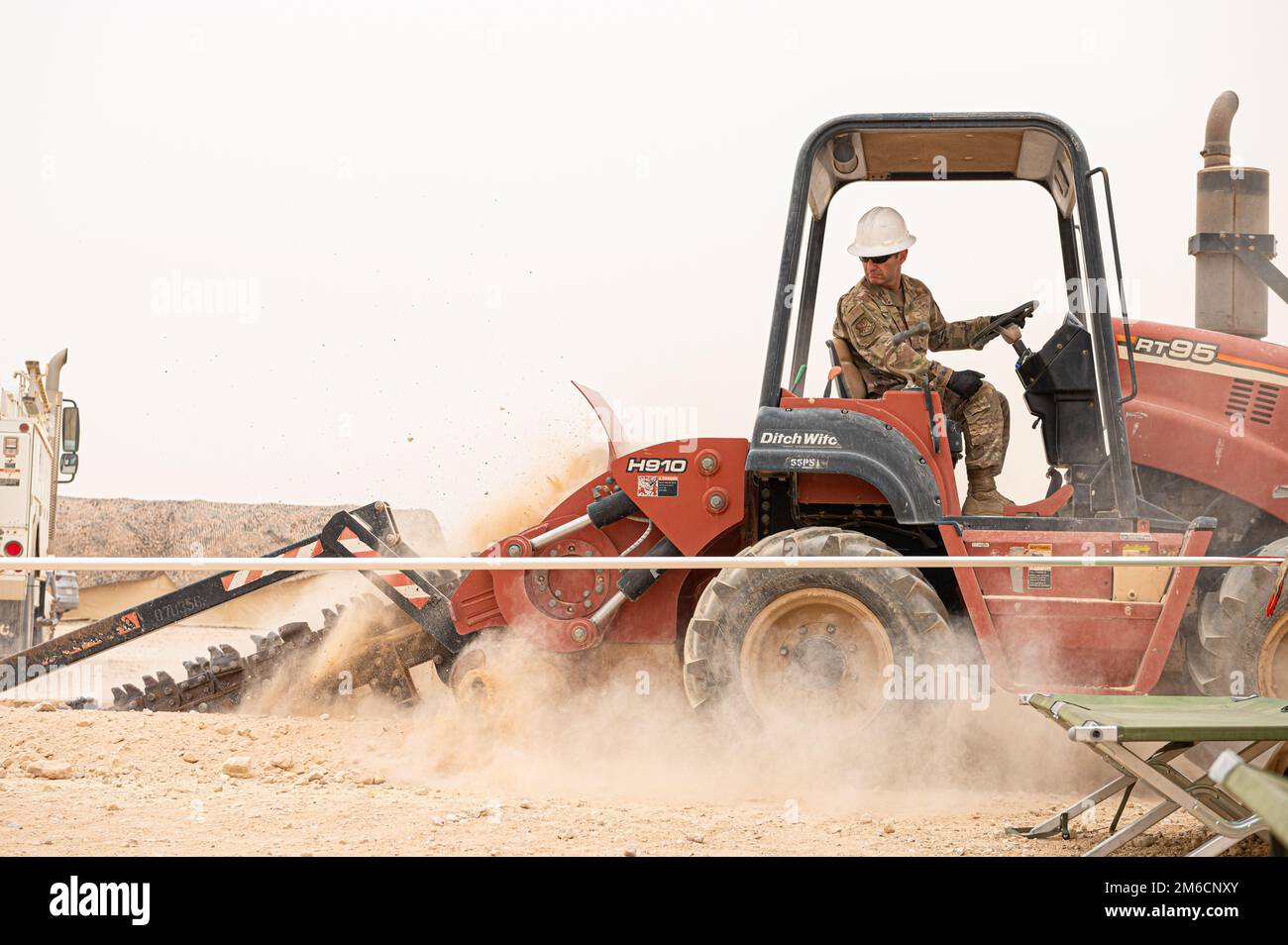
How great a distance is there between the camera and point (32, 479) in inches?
437

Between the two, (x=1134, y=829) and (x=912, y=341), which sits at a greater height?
(x=912, y=341)

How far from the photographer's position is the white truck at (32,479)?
34.9 feet

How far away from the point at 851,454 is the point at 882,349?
63 cm

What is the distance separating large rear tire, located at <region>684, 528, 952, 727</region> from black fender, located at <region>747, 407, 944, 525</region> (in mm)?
255

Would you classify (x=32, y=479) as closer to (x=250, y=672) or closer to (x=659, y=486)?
(x=250, y=672)

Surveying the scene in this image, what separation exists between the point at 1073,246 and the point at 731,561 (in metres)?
2.99

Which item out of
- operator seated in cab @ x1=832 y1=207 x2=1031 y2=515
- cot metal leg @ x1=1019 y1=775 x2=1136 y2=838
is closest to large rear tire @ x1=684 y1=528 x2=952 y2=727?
operator seated in cab @ x1=832 y1=207 x2=1031 y2=515

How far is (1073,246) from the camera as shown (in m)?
6.76

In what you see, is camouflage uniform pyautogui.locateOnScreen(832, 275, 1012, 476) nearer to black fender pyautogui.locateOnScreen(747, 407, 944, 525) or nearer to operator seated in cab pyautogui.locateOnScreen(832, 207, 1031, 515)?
operator seated in cab pyautogui.locateOnScreen(832, 207, 1031, 515)

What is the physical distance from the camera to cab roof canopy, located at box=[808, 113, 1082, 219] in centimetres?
602

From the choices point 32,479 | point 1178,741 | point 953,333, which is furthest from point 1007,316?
point 32,479

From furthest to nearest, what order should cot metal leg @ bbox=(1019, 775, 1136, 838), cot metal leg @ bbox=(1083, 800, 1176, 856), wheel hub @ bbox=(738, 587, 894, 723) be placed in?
wheel hub @ bbox=(738, 587, 894, 723), cot metal leg @ bbox=(1019, 775, 1136, 838), cot metal leg @ bbox=(1083, 800, 1176, 856)

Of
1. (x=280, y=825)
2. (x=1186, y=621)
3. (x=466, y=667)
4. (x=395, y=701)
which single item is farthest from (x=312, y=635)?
(x=1186, y=621)
